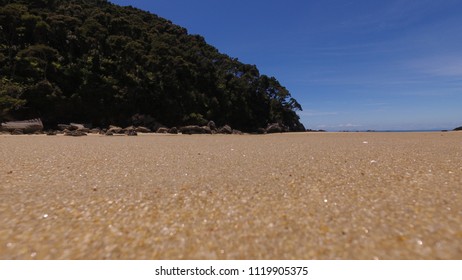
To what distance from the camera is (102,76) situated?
35.0 meters

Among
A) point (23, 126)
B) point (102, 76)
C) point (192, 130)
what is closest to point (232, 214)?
point (23, 126)

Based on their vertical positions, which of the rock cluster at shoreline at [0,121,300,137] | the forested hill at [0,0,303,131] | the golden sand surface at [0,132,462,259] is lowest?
the golden sand surface at [0,132,462,259]

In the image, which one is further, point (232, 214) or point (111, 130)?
point (111, 130)

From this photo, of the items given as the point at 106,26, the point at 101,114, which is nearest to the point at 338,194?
the point at 101,114

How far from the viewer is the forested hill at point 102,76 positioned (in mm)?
30156

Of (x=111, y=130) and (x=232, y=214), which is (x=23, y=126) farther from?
(x=232, y=214)

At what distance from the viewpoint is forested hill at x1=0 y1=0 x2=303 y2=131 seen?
30.2 meters

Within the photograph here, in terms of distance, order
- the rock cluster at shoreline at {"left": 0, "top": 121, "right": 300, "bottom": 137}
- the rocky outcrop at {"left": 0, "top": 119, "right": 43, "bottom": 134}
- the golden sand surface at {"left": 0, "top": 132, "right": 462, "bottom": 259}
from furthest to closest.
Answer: the rock cluster at shoreline at {"left": 0, "top": 121, "right": 300, "bottom": 137}
the rocky outcrop at {"left": 0, "top": 119, "right": 43, "bottom": 134}
the golden sand surface at {"left": 0, "top": 132, "right": 462, "bottom": 259}

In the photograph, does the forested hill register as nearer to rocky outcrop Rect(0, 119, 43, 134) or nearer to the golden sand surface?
rocky outcrop Rect(0, 119, 43, 134)

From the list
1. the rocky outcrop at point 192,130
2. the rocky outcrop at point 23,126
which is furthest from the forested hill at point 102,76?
the rocky outcrop at point 192,130

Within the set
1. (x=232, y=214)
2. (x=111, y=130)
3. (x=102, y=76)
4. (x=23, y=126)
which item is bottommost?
(x=232, y=214)

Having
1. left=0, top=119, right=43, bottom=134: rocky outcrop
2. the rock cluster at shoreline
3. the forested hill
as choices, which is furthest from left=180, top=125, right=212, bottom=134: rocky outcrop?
left=0, top=119, right=43, bottom=134: rocky outcrop

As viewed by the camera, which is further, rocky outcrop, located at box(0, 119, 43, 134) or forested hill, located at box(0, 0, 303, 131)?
forested hill, located at box(0, 0, 303, 131)

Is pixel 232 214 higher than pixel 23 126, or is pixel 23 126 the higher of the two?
pixel 23 126
